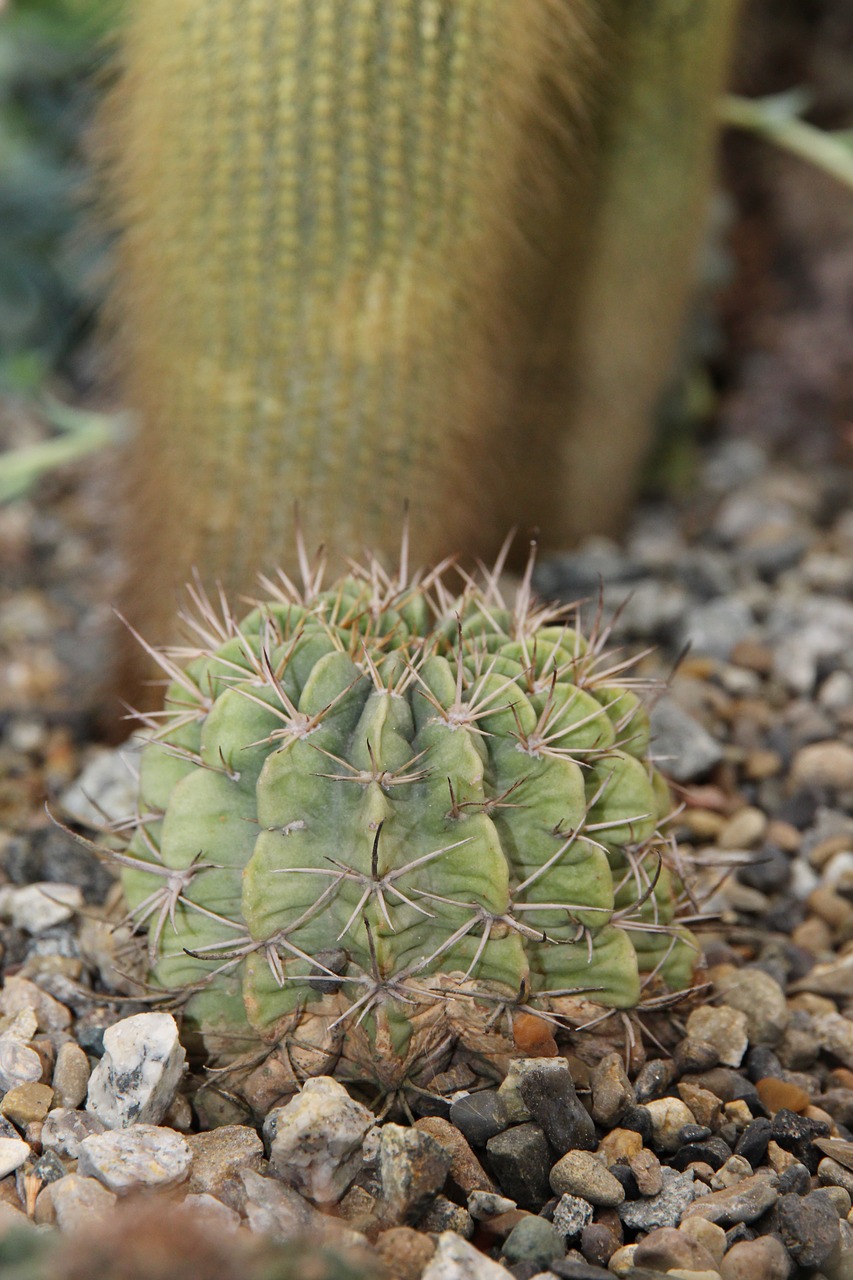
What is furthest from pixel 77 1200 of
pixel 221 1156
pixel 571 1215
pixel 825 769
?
pixel 825 769

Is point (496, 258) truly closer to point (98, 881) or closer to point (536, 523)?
point (536, 523)

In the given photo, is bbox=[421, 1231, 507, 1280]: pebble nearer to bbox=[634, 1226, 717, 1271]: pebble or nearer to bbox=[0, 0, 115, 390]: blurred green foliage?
bbox=[634, 1226, 717, 1271]: pebble

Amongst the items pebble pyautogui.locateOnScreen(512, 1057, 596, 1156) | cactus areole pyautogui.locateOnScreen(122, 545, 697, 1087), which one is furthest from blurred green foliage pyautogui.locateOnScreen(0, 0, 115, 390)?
pebble pyautogui.locateOnScreen(512, 1057, 596, 1156)

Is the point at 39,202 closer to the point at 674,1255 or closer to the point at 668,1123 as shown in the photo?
the point at 668,1123

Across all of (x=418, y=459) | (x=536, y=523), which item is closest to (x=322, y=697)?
(x=418, y=459)

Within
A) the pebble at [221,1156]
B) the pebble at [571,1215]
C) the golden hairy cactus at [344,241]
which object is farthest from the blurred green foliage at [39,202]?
the pebble at [571,1215]
